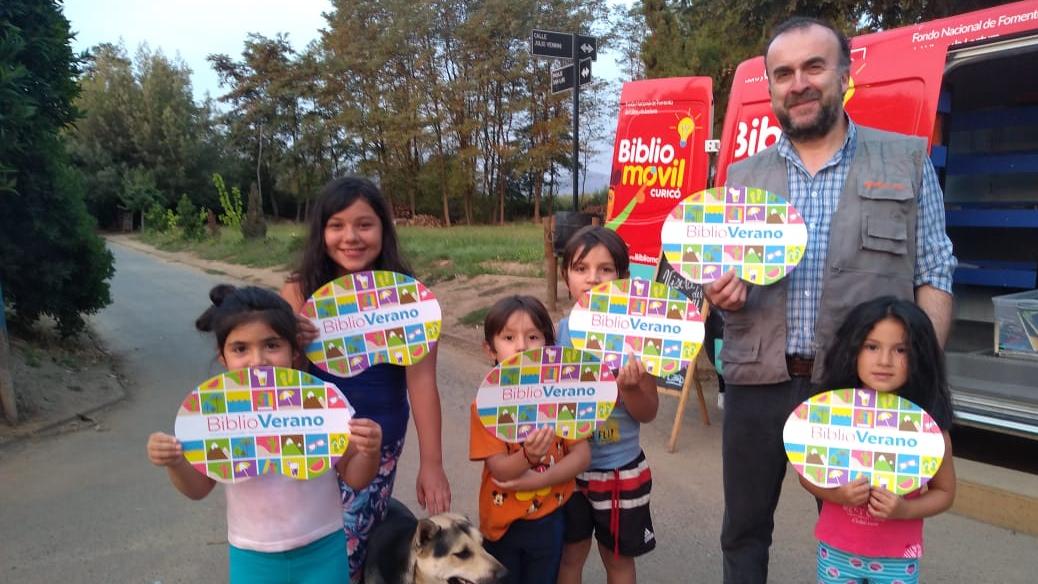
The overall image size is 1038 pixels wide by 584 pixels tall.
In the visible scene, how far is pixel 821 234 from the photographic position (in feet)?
7.72

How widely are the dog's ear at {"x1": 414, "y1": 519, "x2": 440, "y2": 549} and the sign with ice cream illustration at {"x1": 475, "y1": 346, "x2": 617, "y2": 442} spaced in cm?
A: 38

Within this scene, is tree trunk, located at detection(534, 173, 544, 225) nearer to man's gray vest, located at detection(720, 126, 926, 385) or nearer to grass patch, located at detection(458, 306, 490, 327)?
grass patch, located at detection(458, 306, 490, 327)

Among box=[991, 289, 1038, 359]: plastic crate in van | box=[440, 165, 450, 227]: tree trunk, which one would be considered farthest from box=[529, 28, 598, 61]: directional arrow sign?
box=[440, 165, 450, 227]: tree trunk

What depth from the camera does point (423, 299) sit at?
238 centimetres

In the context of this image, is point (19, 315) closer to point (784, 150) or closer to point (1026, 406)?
point (784, 150)

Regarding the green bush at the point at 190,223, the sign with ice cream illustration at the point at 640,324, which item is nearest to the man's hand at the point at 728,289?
the sign with ice cream illustration at the point at 640,324

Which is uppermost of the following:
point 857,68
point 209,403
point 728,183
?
point 857,68

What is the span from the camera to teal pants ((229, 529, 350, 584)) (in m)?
2.11

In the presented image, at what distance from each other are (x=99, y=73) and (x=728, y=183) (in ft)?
161

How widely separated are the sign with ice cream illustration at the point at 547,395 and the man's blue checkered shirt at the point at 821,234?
70 centimetres

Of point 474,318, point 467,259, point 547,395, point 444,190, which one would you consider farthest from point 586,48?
point 444,190

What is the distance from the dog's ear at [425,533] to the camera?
2316 mm

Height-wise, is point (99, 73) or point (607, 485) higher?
point (99, 73)

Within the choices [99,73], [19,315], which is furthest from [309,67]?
[19,315]
